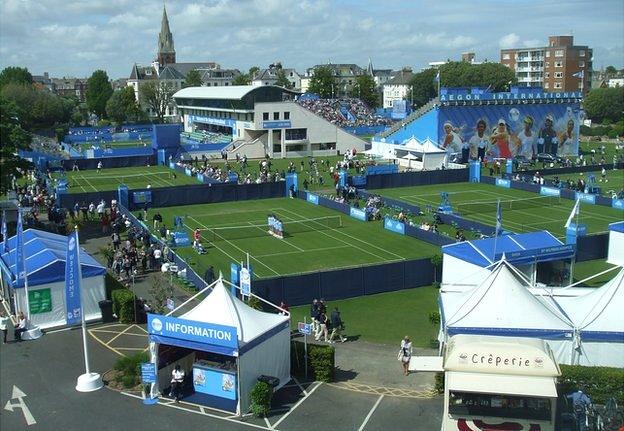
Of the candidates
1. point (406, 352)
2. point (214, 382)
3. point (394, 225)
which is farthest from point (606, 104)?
point (214, 382)

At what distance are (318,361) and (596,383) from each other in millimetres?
6722

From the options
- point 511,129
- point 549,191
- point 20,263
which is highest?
point 511,129

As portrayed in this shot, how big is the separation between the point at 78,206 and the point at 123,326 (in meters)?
20.9

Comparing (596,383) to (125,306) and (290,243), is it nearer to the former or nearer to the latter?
(125,306)

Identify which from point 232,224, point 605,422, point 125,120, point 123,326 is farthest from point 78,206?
point 125,120

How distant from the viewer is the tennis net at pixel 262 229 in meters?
36.6

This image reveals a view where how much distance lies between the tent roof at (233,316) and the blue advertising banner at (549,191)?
113ft

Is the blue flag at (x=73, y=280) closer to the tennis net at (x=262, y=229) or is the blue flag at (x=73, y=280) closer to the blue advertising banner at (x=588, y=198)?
the tennis net at (x=262, y=229)

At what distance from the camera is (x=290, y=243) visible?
35.0m

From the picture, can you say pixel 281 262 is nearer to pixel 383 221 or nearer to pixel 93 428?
pixel 383 221

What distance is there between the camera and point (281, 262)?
31219 mm

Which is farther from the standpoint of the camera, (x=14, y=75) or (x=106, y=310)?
(x=14, y=75)

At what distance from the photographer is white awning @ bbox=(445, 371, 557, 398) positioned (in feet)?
39.4

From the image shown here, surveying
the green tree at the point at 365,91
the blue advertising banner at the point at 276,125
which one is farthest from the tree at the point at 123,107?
the blue advertising banner at the point at 276,125
